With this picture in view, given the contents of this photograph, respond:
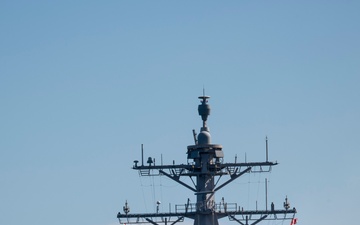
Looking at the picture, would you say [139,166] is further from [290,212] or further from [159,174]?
[290,212]

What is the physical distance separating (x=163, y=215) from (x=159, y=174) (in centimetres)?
242

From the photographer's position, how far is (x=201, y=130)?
116 meters

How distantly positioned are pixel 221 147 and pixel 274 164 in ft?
10.8

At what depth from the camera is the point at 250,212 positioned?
375 feet

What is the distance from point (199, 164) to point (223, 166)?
1395mm

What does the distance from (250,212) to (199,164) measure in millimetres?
4082

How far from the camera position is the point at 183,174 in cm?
11525

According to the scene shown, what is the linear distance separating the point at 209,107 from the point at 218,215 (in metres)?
6.39

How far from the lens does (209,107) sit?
116 m

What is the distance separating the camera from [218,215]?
11494 cm

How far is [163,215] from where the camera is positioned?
378ft

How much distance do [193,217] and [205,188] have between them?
5.95 ft

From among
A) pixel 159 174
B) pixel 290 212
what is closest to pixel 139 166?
pixel 159 174

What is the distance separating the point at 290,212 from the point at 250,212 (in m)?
2.35
